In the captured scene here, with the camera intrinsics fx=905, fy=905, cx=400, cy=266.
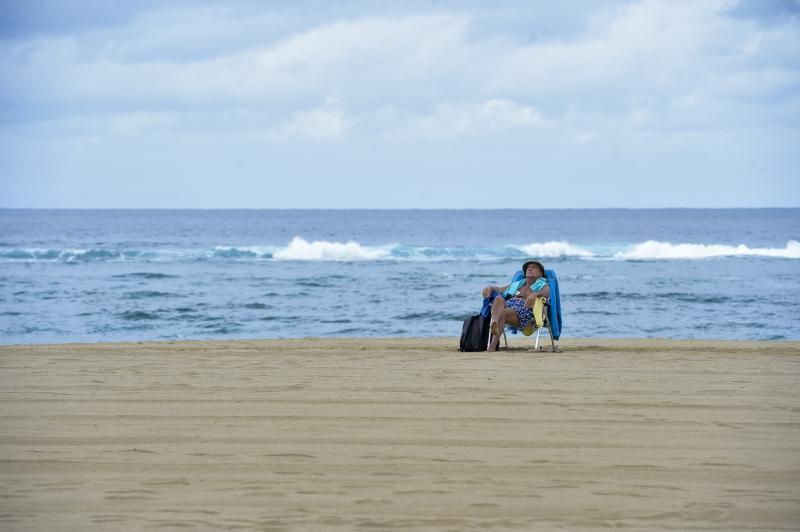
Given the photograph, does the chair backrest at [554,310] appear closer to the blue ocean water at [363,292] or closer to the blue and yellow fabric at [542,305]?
the blue and yellow fabric at [542,305]

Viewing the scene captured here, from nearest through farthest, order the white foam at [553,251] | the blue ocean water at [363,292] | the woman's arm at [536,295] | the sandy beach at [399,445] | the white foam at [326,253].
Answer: the sandy beach at [399,445] < the woman's arm at [536,295] < the blue ocean water at [363,292] < the white foam at [326,253] < the white foam at [553,251]

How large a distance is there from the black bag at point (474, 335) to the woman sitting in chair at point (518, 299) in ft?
0.32

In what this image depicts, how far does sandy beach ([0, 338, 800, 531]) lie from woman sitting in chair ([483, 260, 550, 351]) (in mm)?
1152

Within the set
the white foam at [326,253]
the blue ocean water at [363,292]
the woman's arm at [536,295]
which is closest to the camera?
the woman's arm at [536,295]

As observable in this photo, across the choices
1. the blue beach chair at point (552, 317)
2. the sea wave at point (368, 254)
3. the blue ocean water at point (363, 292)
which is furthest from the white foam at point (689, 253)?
the blue beach chair at point (552, 317)

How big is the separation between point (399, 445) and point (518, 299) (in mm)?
4377

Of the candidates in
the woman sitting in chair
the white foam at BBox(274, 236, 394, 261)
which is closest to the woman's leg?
the woman sitting in chair

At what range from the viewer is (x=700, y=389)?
5.82m

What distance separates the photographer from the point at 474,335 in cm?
822

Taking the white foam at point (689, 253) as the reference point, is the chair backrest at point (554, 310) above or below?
below

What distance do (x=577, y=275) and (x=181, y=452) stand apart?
67.8ft

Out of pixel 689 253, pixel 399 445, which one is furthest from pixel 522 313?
pixel 689 253

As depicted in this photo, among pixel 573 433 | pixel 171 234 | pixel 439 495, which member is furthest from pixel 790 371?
pixel 171 234

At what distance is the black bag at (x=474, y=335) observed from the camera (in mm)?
8211
